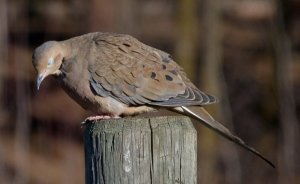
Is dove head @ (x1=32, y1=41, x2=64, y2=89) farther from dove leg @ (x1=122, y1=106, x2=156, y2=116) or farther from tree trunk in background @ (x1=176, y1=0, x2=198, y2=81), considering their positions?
tree trunk in background @ (x1=176, y1=0, x2=198, y2=81)

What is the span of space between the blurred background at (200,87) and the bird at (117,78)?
4.00 m

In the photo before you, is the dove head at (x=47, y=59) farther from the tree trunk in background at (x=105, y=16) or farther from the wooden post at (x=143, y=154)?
the tree trunk in background at (x=105, y=16)

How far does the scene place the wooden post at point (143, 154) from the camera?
145 inches

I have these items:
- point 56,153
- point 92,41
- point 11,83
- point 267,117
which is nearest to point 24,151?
point 56,153

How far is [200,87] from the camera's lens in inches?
378

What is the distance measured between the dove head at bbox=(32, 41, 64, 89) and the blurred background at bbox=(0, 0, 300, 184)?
3.97m

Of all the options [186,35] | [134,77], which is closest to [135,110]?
[134,77]

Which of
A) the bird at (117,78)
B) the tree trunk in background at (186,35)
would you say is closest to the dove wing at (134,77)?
the bird at (117,78)

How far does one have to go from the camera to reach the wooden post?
368cm

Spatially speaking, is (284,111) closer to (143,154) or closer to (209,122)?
(209,122)

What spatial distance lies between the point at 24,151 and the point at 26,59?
3789 millimetres

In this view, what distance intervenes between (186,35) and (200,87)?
0.69 metres

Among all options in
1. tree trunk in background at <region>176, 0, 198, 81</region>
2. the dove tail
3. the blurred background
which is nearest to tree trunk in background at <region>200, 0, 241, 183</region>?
the blurred background

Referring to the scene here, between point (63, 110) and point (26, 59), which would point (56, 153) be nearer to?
point (63, 110)
